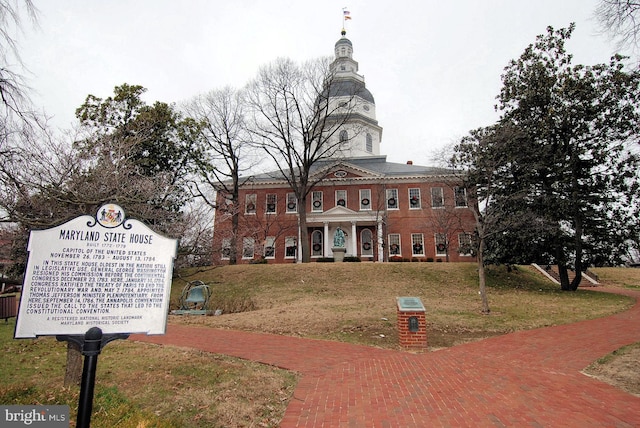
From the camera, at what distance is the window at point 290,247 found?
35125 mm

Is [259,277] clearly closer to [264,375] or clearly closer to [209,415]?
[264,375]

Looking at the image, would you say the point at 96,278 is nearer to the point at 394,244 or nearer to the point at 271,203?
the point at 394,244

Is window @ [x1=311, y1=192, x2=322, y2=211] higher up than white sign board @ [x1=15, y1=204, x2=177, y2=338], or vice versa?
window @ [x1=311, y1=192, x2=322, y2=211]

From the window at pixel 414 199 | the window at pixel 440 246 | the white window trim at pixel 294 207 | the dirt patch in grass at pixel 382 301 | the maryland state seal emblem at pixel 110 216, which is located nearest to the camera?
the maryland state seal emblem at pixel 110 216

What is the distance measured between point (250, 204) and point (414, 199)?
51.2 ft

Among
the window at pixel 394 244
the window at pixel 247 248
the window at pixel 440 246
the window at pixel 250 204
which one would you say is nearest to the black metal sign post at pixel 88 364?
the window at pixel 247 248

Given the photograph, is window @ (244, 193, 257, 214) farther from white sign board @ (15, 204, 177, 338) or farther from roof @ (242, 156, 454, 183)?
white sign board @ (15, 204, 177, 338)

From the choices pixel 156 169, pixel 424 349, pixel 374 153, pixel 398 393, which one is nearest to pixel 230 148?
pixel 156 169

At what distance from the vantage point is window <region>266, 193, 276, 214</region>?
3653cm

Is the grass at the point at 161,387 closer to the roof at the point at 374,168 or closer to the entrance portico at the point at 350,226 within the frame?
the entrance portico at the point at 350,226

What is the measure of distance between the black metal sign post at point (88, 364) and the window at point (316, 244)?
31766 millimetres

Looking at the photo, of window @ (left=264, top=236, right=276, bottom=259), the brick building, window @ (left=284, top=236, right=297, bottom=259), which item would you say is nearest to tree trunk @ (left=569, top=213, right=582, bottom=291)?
the brick building

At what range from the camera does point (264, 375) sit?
21.2ft

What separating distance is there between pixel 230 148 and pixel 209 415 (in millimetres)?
28194
